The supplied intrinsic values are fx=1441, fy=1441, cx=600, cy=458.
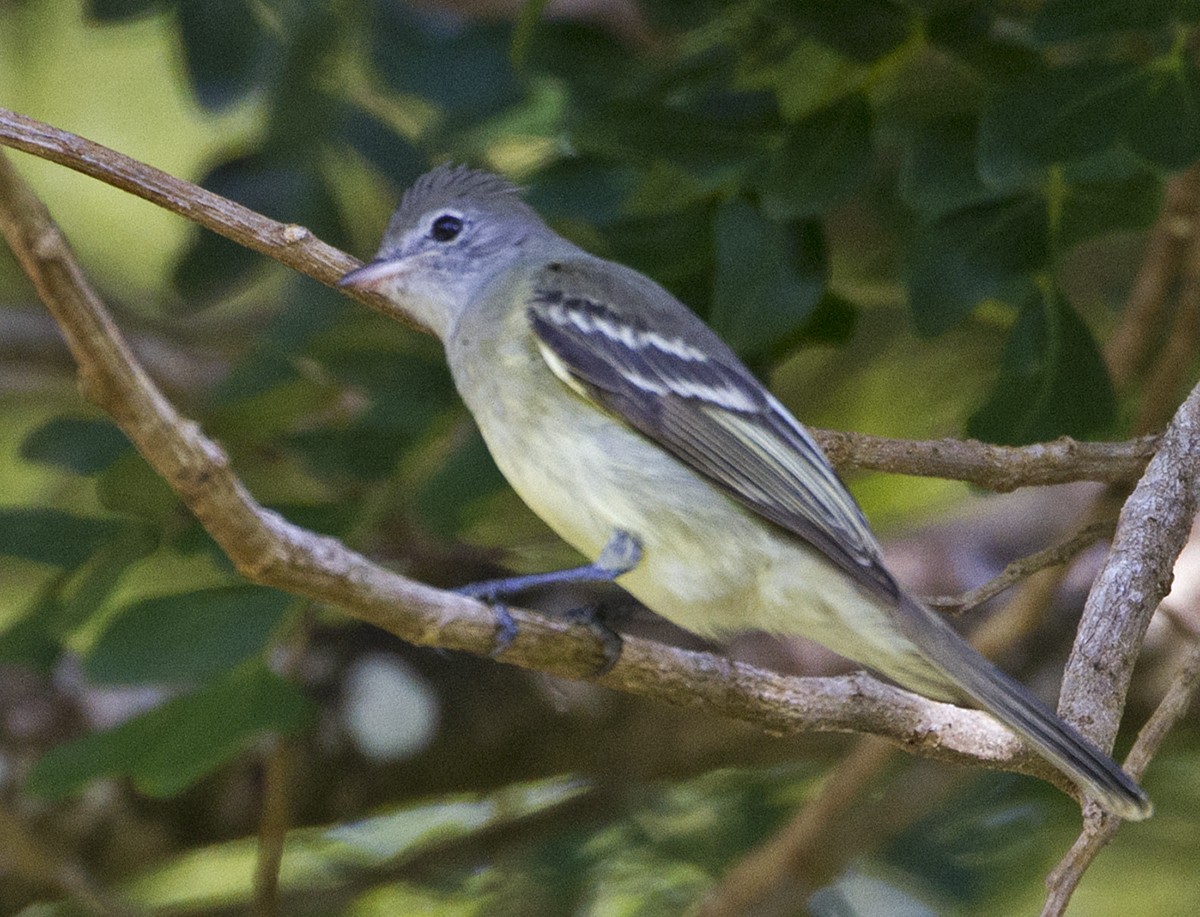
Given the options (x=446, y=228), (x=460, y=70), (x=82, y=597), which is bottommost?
(x=82, y=597)

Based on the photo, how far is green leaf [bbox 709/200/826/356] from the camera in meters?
2.24

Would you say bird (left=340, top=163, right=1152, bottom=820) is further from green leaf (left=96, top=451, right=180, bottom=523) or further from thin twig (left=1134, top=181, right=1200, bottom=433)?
thin twig (left=1134, top=181, right=1200, bottom=433)

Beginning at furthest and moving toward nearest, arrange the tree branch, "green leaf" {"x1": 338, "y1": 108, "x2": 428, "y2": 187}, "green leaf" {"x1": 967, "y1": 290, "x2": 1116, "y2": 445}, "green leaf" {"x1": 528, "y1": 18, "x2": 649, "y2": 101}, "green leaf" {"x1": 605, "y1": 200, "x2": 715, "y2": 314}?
1. "green leaf" {"x1": 338, "y1": 108, "x2": 428, "y2": 187}
2. "green leaf" {"x1": 528, "y1": 18, "x2": 649, "y2": 101}
3. "green leaf" {"x1": 605, "y1": 200, "x2": 715, "y2": 314}
4. "green leaf" {"x1": 967, "y1": 290, "x2": 1116, "y2": 445}
5. the tree branch

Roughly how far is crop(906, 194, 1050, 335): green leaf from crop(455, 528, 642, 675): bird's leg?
682mm

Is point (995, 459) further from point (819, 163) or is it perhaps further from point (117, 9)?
point (117, 9)

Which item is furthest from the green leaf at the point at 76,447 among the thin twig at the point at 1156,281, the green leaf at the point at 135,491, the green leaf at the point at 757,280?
the thin twig at the point at 1156,281

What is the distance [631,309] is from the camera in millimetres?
2178

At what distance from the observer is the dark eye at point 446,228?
2.55 metres

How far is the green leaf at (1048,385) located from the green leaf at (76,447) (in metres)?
1.42

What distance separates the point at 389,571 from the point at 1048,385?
1.34 m

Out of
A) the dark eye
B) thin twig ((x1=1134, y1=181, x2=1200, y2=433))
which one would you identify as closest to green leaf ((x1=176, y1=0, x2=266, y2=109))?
the dark eye

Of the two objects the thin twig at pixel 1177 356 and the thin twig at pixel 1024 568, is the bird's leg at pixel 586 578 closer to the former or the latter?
the thin twig at pixel 1024 568

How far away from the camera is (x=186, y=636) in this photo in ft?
6.73

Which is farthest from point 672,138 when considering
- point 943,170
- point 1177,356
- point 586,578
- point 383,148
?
point 1177,356
